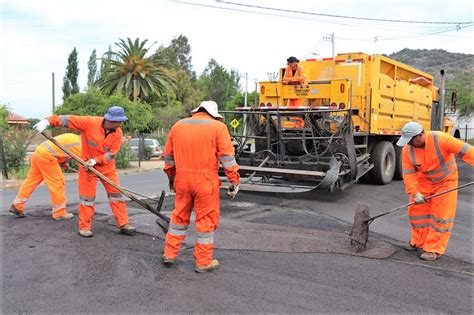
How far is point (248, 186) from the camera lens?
746 centimetres

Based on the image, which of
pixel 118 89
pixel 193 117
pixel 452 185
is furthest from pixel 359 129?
pixel 118 89

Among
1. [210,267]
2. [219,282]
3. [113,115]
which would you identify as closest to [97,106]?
[113,115]

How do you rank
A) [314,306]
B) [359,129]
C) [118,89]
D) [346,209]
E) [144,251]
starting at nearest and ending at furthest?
[314,306] → [144,251] → [346,209] → [359,129] → [118,89]

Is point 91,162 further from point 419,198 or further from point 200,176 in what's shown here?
point 419,198

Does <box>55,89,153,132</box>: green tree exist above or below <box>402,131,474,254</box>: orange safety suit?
above

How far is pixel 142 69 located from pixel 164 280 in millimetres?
32183

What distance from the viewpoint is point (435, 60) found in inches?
2859

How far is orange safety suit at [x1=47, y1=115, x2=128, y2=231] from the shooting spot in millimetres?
5129

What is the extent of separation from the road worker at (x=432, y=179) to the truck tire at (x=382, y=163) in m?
4.49

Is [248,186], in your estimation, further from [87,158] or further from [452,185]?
[452,185]

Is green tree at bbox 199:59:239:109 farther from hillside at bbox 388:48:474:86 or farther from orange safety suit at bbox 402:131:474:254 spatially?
orange safety suit at bbox 402:131:474:254

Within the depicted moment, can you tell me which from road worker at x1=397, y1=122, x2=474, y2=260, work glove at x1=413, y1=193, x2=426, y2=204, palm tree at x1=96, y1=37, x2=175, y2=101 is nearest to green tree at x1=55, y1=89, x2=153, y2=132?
palm tree at x1=96, y1=37, x2=175, y2=101

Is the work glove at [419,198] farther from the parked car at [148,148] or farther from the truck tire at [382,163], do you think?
the parked car at [148,148]

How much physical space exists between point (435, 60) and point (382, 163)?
7077cm
